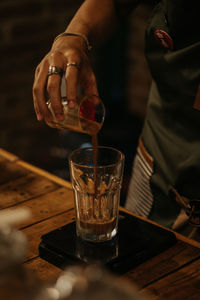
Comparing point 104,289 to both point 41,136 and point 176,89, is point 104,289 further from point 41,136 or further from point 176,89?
point 41,136

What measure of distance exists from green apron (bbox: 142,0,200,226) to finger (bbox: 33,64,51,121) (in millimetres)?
373

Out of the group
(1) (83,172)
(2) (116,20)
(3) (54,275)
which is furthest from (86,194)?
(2) (116,20)

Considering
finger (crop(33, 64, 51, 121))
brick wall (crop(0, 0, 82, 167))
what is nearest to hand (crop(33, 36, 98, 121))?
finger (crop(33, 64, 51, 121))

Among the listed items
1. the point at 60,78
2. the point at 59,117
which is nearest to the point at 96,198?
the point at 59,117

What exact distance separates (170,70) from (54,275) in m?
0.72

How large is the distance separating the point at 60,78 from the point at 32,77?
2.32 meters

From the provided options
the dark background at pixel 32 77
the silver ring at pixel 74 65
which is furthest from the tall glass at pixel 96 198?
the dark background at pixel 32 77

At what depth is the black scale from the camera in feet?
3.06

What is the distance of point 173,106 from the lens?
1.38 meters

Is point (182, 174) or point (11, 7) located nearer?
point (182, 174)

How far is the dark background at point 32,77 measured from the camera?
128 inches

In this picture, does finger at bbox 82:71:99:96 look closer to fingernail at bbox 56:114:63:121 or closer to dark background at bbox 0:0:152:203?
fingernail at bbox 56:114:63:121

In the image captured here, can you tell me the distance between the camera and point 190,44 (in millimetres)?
1300

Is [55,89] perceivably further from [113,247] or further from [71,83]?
[113,247]
